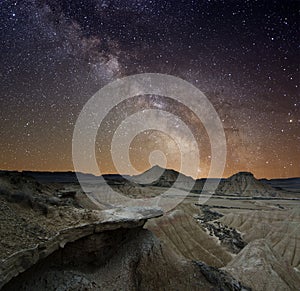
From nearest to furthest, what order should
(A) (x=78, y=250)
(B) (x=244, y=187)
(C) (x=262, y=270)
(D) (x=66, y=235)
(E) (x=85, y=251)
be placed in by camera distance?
(D) (x=66, y=235)
(A) (x=78, y=250)
(E) (x=85, y=251)
(C) (x=262, y=270)
(B) (x=244, y=187)

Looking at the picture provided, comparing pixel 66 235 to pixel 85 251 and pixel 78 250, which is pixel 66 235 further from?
pixel 85 251

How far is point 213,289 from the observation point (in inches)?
393

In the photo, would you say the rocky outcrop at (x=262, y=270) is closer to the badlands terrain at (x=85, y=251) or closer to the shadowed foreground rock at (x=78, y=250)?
the badlands terrain at (x=85, y=251)

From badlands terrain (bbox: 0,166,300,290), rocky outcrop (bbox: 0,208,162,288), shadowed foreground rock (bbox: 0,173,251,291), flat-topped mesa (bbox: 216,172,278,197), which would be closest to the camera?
rocky outcrop (bbox: 0,208,162,288)

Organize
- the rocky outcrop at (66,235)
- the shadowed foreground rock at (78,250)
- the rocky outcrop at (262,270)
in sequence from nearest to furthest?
1. the rocky outcrop at (66,235)
2. the shadowed foreground rock at (78,250)
3. the rocky outcrop at (262,270)

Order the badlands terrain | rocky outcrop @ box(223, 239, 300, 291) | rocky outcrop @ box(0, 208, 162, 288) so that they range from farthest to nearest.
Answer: rocky outcrop @ box(223, 239, 300, 291)
the badlands terrain
rocky outcrop @ box(0, 208, 162, 288)

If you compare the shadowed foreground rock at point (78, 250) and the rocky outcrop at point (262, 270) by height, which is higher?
the shadowed foreground rock at point (78, 250)

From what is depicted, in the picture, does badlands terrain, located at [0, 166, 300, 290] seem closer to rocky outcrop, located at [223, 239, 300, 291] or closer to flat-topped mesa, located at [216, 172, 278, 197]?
rocky outcrop, located at [223, 239, 300, 291]

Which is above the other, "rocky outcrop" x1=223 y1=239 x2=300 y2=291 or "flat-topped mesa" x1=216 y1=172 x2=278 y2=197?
"flat-topped mesa" x1=216 y1=172 x2=278 y2=197

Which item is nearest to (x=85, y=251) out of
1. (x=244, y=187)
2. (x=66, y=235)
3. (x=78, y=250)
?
(x=78, y=250)

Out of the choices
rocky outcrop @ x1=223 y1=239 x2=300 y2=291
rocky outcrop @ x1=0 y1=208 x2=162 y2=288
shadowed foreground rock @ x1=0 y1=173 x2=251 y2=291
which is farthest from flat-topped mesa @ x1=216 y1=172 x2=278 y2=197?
rocky outcrop @ x1=0 y1=208 x2=162 y2=288

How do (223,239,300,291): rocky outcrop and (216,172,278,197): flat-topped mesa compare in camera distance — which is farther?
(216,172,278,197): flat-topped mesa

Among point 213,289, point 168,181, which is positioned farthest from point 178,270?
point 168,181

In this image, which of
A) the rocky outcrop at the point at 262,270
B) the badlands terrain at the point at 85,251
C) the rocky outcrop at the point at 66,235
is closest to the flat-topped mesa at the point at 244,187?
the rocky outcrop at the point at 262,270
